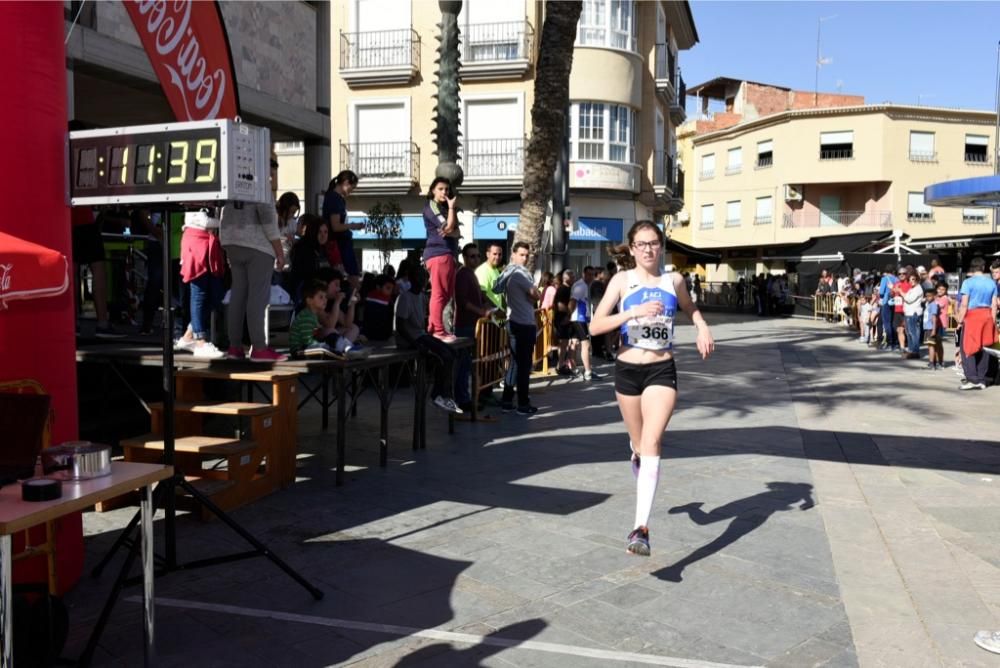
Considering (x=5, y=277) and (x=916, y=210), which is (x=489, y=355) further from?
(x=916, y=210)

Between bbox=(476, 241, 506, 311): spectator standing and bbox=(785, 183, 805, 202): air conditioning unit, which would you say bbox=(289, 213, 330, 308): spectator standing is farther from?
bbox=(785, 183, 805, 202): air conditioning unit

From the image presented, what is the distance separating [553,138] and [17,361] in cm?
1021

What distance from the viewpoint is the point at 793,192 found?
1890 inches

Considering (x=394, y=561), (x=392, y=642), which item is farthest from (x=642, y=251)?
(x=392, y=642)

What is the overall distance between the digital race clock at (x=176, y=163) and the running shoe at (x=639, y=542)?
8.85 ft

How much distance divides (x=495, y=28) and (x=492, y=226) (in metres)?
6.52

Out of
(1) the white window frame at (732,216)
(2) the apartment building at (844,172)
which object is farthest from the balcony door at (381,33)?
(1) the white window frame at (732,216)

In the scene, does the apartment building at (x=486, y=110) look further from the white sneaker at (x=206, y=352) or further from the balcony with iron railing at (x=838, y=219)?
the white sneaker at (x=206, y=352)

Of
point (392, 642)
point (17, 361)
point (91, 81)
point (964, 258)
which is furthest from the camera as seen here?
point (964, 258)

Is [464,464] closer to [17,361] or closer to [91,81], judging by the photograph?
[17,361]

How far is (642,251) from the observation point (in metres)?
5.36

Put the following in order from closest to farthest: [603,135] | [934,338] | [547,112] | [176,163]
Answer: [176,163] → [547,112] → [934,338] → [603,135]

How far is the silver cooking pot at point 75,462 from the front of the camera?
3.30m

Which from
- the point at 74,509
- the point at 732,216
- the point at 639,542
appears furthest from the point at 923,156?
the point at 74,509
